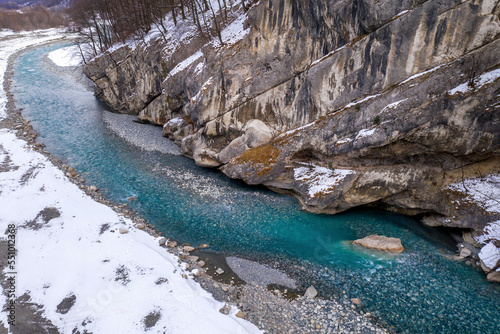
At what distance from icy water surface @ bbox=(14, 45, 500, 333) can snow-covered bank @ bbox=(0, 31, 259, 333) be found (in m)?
2.47

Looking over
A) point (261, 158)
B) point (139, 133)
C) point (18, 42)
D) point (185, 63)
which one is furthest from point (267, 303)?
point (18, 42)

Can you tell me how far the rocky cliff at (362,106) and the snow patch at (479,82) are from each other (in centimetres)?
4

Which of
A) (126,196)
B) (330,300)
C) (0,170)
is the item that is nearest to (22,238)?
(126,196)

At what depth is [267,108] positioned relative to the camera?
20234 millimetres

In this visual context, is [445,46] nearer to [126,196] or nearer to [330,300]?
[330,300]

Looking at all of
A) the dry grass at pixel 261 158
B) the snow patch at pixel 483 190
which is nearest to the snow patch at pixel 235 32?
the dry grass at pixel 261 158

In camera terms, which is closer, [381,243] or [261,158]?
[381,243]

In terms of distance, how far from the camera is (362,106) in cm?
1614

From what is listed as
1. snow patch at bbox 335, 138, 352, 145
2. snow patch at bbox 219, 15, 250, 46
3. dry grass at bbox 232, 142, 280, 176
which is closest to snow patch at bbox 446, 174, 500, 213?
snow patch at bbox 335, 138, 352, 145

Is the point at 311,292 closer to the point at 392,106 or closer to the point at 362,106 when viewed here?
the point at 392,106

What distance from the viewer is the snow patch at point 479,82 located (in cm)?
1273

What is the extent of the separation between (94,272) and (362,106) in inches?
654

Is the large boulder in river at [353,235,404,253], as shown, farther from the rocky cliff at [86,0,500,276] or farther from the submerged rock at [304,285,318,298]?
the submerged rock at [304,285,318,298]

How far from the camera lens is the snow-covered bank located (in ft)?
33.9
